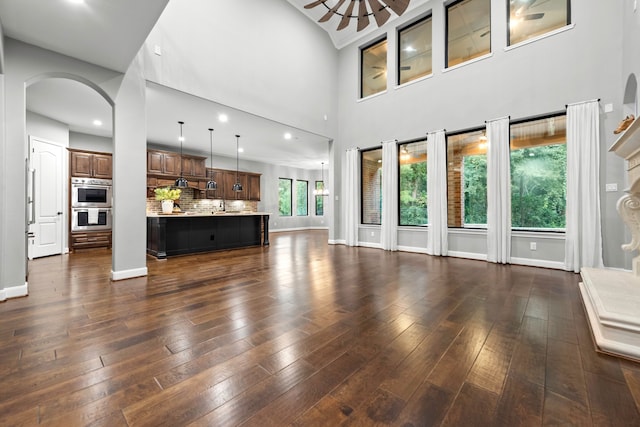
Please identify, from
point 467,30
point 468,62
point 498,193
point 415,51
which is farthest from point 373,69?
point 498,193

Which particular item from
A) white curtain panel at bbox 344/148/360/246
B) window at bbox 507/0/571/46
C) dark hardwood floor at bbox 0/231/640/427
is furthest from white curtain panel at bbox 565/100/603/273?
white curtain panel at bbox 344/148/360/246

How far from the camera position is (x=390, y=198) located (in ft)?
21.1

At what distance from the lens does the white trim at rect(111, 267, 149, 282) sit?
3646 millimetres

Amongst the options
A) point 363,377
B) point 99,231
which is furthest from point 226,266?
point 99,231

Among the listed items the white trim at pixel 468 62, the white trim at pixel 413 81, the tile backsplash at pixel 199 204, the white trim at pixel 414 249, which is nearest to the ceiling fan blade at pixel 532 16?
the white trim at pixel 468 62

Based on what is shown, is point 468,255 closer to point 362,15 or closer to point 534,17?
point 534,17

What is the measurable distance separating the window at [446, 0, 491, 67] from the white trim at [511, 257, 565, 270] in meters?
4.10

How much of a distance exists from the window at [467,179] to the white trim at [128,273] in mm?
5660

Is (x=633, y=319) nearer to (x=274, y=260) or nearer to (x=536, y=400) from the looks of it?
(x=536, y=400)

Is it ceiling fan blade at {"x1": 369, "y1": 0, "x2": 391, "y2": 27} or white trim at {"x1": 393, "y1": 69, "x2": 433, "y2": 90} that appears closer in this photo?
ceiling fan blade at {"x1": 369, "y1": 0, "x2": 391, "y2": 27}

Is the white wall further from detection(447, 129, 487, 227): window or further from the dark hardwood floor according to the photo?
the dark hardwood floor

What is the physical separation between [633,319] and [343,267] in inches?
126

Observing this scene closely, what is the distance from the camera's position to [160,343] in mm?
1936

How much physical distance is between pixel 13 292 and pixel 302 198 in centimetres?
1124
